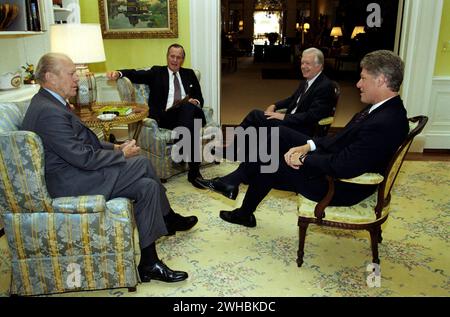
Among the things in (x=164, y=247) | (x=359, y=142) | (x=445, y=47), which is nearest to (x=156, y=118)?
(x=164, y=247)

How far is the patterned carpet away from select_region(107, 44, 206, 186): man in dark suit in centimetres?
68

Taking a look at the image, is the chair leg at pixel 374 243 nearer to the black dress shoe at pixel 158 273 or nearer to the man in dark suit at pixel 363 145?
the man in dark suit at pixel 363 145

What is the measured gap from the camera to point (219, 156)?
14.6 feet

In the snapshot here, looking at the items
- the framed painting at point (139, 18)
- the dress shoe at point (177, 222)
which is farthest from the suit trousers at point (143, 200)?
the framed painting at point (139, 18)

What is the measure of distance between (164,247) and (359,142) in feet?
4.67

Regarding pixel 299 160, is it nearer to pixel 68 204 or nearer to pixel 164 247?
pixel 164 247

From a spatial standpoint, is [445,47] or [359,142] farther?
[445,47]

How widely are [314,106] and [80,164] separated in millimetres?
2071

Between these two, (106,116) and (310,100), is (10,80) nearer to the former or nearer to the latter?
(106,116)

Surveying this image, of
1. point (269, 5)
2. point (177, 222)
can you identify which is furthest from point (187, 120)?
point (269, 5)

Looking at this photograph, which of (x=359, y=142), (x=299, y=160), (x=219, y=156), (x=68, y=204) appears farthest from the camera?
(x=219, y=156)

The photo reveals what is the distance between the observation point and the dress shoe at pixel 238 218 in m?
3.09

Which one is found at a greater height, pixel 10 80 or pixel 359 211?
pixel 10 80

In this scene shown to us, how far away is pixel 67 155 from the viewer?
6.93ft
